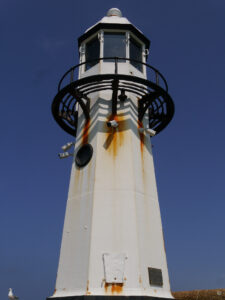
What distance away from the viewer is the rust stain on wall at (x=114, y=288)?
1246 centimetres

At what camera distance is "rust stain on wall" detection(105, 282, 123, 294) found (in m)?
12.5

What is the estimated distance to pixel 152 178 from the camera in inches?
625

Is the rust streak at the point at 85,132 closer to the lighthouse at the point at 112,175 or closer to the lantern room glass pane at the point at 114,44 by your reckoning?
the lighthouse at the point at 112,175

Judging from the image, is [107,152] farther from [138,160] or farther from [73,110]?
[73,110]

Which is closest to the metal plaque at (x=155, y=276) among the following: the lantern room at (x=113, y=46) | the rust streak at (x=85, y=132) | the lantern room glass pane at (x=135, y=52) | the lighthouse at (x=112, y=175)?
the lighthouse at (x=112, y=175)

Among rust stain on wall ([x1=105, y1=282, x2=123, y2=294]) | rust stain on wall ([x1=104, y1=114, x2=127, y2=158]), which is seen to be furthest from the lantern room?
rust stain on wall ([x1=105, y1=282, x2=123, y2=294])

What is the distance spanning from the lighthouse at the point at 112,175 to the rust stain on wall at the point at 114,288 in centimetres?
3

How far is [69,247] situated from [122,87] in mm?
7380

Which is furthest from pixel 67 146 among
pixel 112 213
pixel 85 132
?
pixel 112 213

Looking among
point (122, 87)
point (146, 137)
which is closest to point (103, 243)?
point (146, 137)

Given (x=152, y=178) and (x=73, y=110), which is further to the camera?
(x=73, y=110)

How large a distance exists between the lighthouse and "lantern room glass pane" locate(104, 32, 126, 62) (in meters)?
0.05

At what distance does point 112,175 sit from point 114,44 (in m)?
6.83

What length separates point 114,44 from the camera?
1778cm
